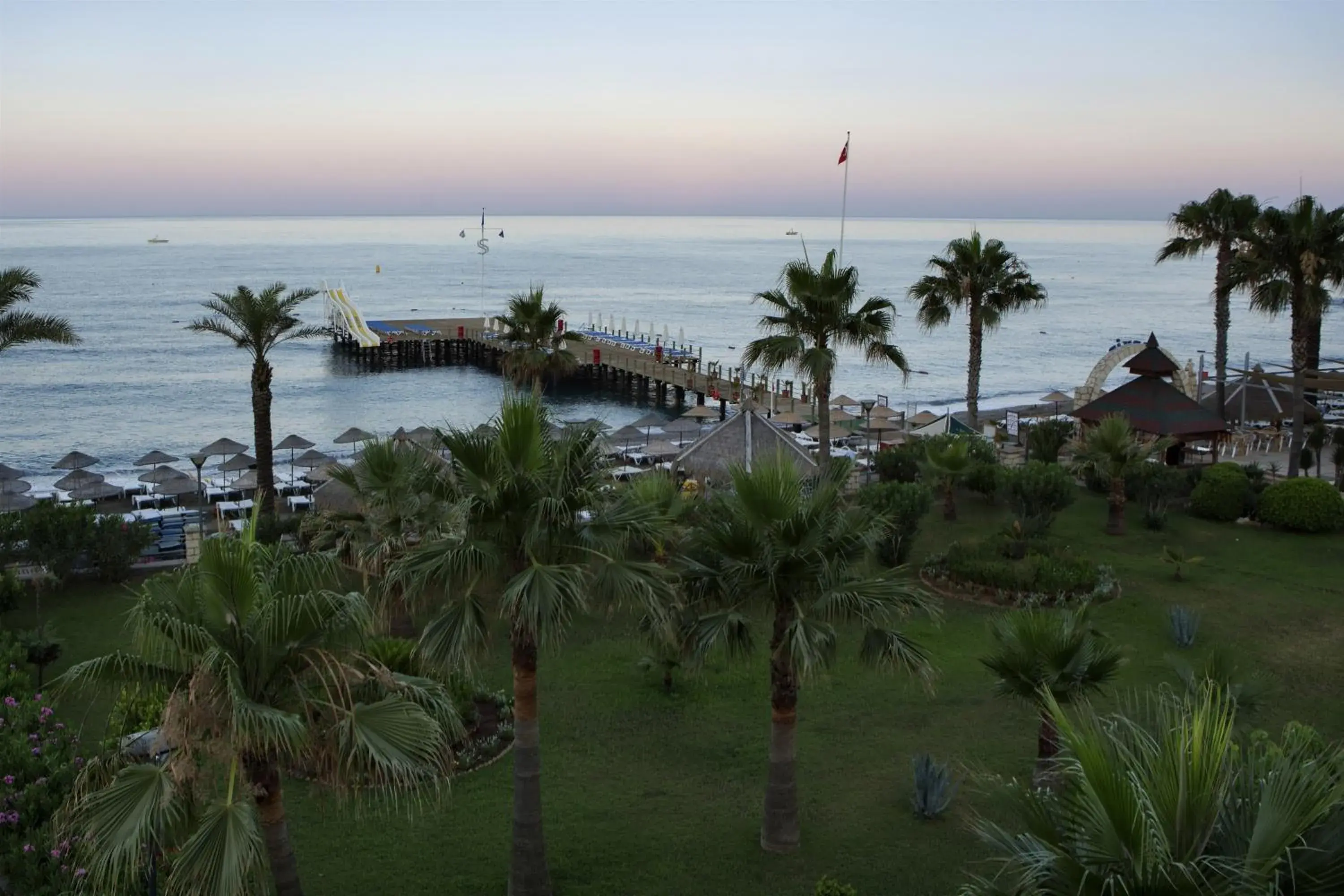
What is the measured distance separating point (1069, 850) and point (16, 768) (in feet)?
30.1

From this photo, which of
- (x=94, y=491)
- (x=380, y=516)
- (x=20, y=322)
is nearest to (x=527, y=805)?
(x=380, y=516)

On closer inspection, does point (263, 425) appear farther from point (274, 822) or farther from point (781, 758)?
point (274, 822)

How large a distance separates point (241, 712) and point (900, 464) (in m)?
20.7

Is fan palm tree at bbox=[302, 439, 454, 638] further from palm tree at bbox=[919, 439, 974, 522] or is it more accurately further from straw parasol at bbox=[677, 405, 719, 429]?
straw parasol at bbox=[677, 405, 719, 429]

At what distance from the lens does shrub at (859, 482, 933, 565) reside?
2061 cm

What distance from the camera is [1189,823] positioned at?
14.9ft

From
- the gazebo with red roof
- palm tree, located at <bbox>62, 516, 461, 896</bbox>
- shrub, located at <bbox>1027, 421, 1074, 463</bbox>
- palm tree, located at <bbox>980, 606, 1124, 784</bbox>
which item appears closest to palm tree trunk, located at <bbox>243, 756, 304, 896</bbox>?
palm tree, located at <bbox>62, 516, 461, 896</bbox>

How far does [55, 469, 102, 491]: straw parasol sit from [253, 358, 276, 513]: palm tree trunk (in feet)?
17.3

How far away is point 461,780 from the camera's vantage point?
508 inches

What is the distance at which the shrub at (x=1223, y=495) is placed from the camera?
77.4ft

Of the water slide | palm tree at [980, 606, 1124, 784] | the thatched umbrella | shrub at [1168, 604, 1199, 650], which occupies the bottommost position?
shrub at [1168, 604, 1199, 650]

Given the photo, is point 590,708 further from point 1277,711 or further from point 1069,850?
point 1069,850

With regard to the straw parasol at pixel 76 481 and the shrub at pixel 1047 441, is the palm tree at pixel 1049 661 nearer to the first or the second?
the shrub at pixel 1047 441

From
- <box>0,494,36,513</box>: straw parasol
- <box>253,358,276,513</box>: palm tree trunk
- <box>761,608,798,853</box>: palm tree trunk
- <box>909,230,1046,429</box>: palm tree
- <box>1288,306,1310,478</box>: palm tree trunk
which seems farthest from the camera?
<box>909,230,1046,429</box>: palm tree
